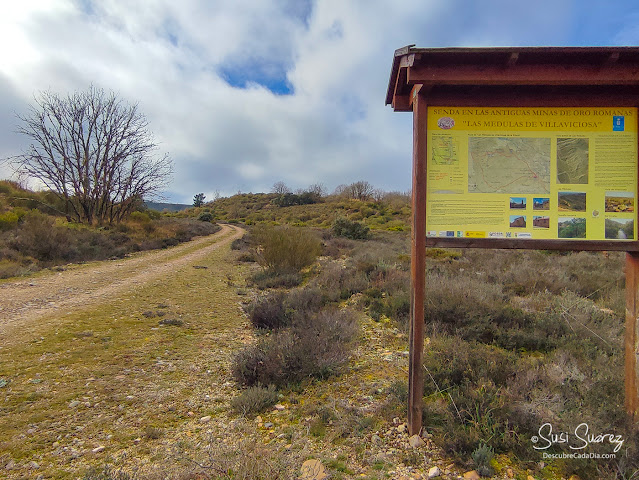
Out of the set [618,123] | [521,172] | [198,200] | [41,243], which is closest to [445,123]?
[521,172]

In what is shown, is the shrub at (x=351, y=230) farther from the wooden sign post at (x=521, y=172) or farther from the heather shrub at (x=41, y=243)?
the wooden sign post at (x=521, y=172)

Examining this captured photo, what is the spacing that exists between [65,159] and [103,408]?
23.7 m

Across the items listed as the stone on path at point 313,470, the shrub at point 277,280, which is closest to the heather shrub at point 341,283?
the shrub at point 277,280

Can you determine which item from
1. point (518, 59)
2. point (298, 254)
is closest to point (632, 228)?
point (518, 59)

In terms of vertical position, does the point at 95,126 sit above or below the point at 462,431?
above

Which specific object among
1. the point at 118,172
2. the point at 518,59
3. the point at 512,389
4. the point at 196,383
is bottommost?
the point at 196,383

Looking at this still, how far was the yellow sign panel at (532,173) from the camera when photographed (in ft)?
9.58

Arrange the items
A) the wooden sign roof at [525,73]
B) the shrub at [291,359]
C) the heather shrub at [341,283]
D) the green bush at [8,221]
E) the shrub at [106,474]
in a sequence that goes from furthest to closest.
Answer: the green bush at [8,221] < the heather shrub at [341,283] < the shrub at [291,359] < the wooden sign roof at [525,73] < the shrub at [106,474]

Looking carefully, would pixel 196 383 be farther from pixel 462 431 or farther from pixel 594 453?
pixel 594 453

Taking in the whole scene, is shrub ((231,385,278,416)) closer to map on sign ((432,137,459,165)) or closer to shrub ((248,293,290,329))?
shrub ((248,293,290,329))

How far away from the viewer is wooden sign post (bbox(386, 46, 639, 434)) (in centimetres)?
291

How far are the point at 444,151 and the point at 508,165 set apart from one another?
542mm

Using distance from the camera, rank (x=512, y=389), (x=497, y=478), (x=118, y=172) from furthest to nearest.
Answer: (x=118, y=172) < (x=512, y=389) < (x=497, y=478)

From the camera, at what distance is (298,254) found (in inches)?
430
